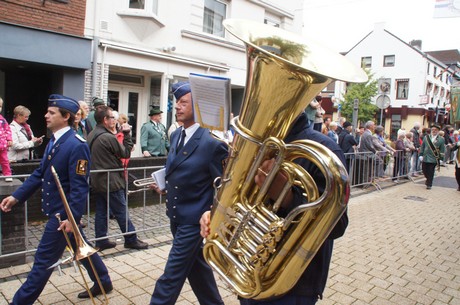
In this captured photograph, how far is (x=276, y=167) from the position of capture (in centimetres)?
165

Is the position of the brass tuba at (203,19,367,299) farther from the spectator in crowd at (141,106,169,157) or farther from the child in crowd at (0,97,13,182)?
the spectator in crowd at (141,106,169,157)

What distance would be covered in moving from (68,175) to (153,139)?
4387 mm

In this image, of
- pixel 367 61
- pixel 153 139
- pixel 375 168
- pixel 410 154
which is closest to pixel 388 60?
pixel 367 61

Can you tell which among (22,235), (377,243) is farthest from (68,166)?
(377,243)

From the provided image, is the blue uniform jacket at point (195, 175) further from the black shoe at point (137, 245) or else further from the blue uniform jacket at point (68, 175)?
the black shoe at point (137, 245)

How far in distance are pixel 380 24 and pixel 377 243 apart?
39.6 meters

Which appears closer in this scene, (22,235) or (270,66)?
(270,66)

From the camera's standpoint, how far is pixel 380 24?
3944cm

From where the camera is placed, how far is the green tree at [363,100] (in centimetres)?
3525

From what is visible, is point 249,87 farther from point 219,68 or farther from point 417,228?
point 219,68

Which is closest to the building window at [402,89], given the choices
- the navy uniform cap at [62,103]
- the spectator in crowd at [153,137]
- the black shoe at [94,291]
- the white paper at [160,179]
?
the spectator in crowd at [153,137]

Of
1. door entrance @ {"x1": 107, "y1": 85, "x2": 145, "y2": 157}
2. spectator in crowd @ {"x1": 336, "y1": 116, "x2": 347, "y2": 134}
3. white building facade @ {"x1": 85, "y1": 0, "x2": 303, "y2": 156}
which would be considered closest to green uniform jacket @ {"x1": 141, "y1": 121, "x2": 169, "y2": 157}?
white building facade @ {"x1": 85, "y1": 0, "x2": 303, "y2": 156}

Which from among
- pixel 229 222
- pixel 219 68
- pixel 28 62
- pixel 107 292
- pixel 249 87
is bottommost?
pixel 107 292

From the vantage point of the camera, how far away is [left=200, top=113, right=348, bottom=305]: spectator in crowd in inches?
68.7
